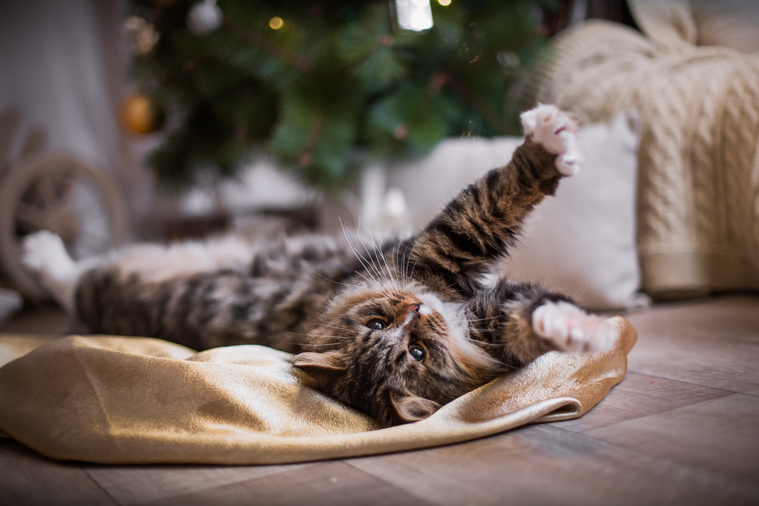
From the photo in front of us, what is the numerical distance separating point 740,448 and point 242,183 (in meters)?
1.87

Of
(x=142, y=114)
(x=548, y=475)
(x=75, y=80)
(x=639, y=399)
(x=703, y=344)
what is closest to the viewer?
(x=548, y=475)

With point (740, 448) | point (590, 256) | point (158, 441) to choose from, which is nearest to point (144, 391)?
point (158, 441)

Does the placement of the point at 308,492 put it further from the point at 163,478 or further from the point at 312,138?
the point at 312,138

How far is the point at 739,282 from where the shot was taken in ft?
5.01

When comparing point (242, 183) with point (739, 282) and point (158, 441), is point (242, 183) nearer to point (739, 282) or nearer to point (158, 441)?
point (158, 441)

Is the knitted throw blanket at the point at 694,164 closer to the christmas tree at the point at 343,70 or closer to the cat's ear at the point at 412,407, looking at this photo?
the christmas tree at the point at 343,70

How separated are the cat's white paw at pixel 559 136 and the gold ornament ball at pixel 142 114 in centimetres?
165

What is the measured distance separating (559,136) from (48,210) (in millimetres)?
2323

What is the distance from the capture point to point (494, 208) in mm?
936

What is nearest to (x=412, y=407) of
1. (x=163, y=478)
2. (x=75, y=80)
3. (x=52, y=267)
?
(x=163, y=478)

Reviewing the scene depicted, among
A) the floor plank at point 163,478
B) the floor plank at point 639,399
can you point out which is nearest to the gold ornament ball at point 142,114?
the floor plank at point 163,478

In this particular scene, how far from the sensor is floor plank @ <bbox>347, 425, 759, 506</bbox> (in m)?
0.56

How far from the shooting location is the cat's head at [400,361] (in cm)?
82

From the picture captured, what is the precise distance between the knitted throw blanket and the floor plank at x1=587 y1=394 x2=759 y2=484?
2.60ft
